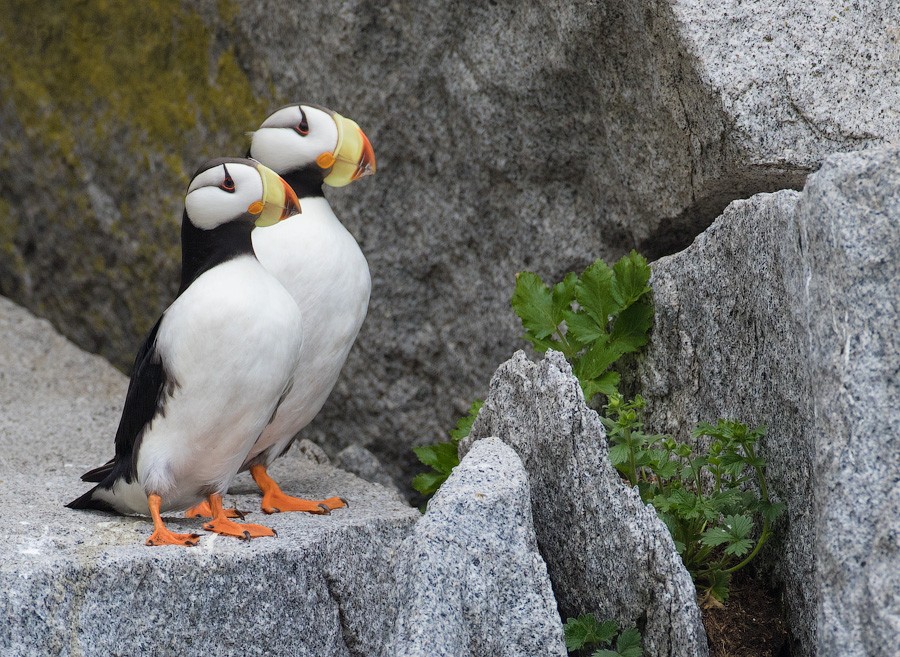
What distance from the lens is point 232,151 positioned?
479 cm

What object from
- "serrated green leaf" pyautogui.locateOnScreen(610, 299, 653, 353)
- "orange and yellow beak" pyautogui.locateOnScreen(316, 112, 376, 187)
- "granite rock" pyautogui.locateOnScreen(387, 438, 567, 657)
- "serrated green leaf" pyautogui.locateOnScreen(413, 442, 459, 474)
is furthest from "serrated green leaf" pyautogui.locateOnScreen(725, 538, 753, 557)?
"orange and yellow beak" pyautogui.locateOnScreen(316, 112, 376, 187)

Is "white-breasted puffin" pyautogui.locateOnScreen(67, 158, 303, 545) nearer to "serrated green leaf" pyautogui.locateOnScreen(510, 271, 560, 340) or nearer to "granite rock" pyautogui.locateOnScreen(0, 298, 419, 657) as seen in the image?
"granite rock" pyautogui.locateOnScreen(0, 298, 419, 657)

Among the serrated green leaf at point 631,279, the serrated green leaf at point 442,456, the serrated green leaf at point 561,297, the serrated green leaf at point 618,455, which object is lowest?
the serrated green leaf at point 442,456

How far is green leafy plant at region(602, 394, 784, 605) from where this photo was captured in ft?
9.65

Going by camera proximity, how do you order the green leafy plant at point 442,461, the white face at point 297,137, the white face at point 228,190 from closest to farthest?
the white face at point 228,190, the white face at point 297,137, the green leafy plant at point 442,461

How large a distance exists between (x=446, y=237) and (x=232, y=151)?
997 mm

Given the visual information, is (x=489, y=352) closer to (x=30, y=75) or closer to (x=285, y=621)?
(x=285, y=621)

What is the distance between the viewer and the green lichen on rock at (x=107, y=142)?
16.0 feet

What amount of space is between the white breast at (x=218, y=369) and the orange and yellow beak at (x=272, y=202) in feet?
0.41

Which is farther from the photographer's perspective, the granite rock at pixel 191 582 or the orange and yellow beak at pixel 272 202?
the orange and yellow beak at pixel 272 202

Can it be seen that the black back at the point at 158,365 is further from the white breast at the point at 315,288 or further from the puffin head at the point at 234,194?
the white breast at the point at 315,288

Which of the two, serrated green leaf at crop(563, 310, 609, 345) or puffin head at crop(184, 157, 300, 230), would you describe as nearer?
puffin head at crop(184, 157, 300, 230)

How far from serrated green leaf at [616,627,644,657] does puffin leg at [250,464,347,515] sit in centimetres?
107

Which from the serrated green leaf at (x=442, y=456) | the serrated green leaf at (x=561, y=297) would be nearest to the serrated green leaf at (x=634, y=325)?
the serrated green leaf at (x=561, y=297)
